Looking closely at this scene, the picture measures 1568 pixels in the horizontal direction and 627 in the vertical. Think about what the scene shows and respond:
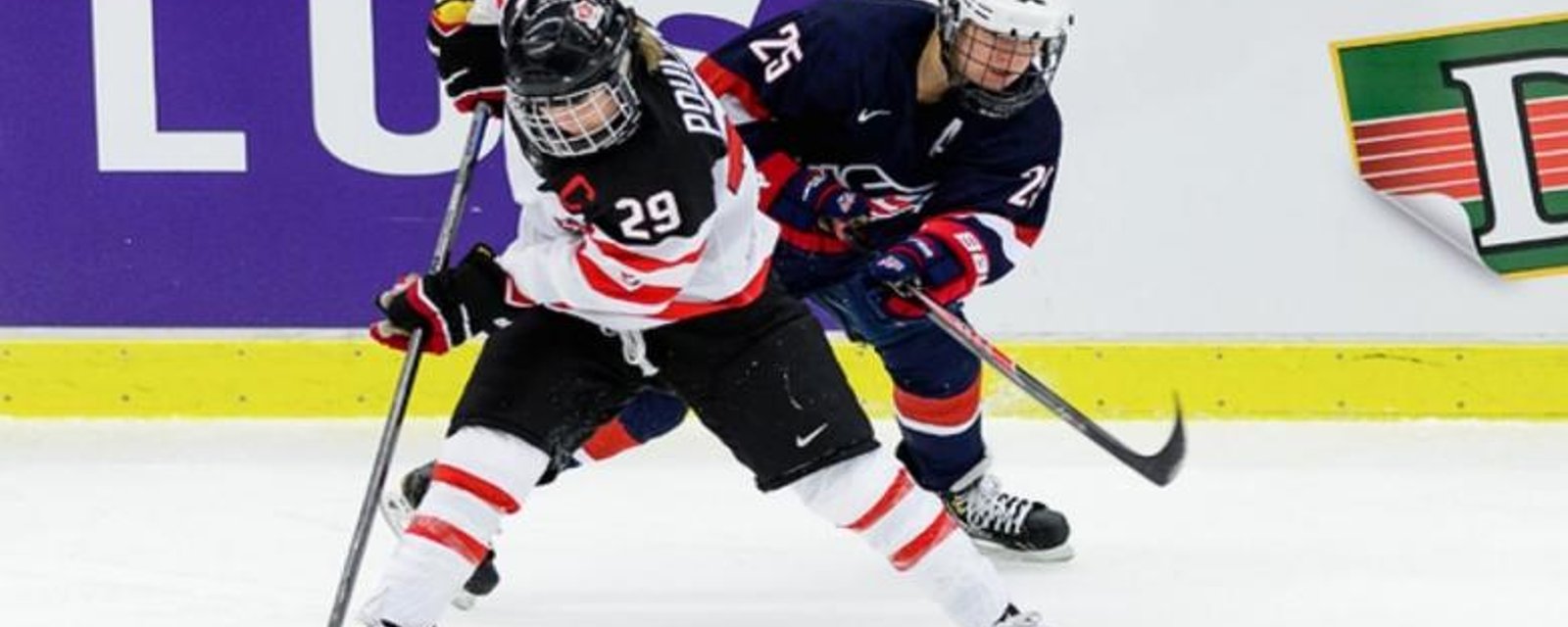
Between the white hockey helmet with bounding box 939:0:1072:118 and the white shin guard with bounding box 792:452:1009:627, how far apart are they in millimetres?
558

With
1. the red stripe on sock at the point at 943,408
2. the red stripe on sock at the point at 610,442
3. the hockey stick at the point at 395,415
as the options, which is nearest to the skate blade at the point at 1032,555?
the red stripe on sock at the point at 943,408

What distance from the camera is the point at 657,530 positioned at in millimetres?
3742

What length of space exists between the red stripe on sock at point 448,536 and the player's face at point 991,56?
0.89 meters

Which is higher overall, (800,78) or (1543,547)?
(800,78)

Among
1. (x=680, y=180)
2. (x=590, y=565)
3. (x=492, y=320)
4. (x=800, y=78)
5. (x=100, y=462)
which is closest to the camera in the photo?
(x=680, y=180)

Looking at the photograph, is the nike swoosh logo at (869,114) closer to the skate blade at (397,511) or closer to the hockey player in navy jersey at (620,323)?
the hockey player in navy jersey at (620,323)

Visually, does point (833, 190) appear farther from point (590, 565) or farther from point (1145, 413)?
point (1145, 413)

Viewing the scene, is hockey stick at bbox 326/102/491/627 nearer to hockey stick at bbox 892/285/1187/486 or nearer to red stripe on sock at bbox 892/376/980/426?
hockey stick at bbox 892/285/1187/486

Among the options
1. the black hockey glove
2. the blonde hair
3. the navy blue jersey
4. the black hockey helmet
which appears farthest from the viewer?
the navy blue jersey

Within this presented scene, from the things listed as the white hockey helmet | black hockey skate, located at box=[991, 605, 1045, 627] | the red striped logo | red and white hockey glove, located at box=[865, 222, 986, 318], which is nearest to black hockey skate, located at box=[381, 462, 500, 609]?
red and white hockey glove, located at box=[865, 222, 986, 318]

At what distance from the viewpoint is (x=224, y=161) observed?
14.2 ft

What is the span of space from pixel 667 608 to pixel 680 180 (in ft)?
2.83

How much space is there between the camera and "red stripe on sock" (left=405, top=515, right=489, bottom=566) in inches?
108

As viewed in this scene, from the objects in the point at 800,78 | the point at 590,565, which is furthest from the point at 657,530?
the point at 800,78
